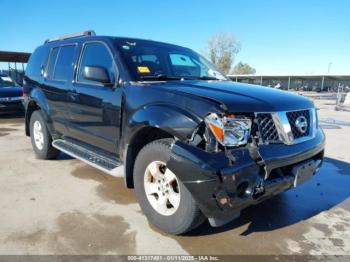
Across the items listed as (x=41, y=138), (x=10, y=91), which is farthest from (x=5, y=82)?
(x=41, y=138)

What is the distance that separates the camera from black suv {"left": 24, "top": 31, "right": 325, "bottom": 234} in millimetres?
2439

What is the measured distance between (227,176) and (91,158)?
221 cm

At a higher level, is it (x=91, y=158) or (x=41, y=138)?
(x=91, y=158)

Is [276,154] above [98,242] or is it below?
above

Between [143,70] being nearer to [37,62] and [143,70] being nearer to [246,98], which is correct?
[246,98]

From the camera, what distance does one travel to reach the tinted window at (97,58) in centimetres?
366

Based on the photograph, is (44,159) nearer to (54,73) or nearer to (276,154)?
(54,73)

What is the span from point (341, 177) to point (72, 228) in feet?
13.6

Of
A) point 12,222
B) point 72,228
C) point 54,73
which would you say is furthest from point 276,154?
point 54,73

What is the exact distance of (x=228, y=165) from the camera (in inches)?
92.2

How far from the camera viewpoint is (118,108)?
135 inches

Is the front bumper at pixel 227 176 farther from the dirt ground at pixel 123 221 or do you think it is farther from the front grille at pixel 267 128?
the dirt ground at pixel 123 221

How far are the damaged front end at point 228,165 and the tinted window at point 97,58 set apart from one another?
1.55m

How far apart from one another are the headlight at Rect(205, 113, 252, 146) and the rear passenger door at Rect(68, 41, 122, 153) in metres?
1.33
